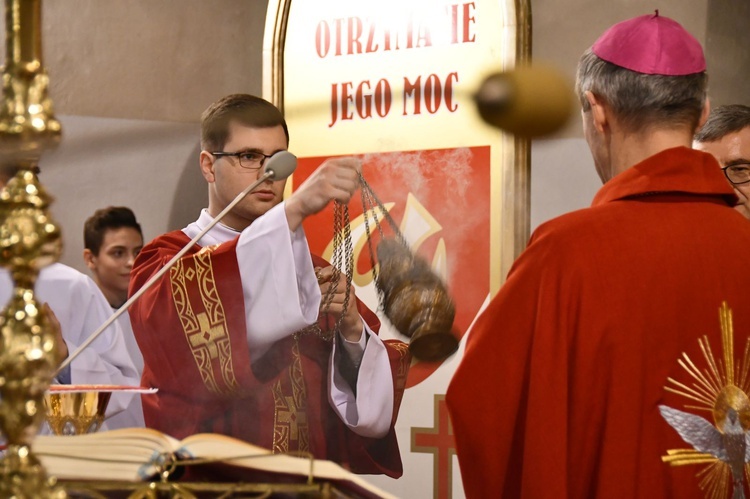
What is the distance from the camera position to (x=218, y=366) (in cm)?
263

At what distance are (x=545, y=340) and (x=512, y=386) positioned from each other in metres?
0.11

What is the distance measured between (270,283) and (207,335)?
0.19 m

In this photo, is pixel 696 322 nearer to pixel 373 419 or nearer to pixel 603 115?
pixel 603 115

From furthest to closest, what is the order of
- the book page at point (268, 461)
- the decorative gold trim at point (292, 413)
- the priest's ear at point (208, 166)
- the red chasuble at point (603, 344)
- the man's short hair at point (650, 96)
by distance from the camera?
the priest's ear at point (208, 166), the decorative gold trim at point (292, 413), the man's short hair at point (650, 96), the red chasuble at point (603, 344), the book page at point (268, 461)

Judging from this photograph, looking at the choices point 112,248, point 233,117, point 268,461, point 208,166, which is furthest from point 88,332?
point 268,461

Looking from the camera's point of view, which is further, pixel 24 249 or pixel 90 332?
pixel 90 332

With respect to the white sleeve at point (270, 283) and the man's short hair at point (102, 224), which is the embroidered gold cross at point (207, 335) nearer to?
the white sleeve at point (270, 283)

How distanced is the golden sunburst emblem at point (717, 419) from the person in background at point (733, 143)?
1.38 meters

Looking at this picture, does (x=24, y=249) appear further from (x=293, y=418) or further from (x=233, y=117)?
(x=233, y=117)

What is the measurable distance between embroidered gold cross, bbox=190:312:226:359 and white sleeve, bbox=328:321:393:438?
0.36 metres

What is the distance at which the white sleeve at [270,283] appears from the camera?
2.66m

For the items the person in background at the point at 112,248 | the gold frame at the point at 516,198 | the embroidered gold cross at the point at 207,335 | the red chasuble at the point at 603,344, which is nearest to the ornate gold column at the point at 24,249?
the red chasuble at the point at 603,344

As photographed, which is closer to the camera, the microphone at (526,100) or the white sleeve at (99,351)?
the white sleeve at (99,351)

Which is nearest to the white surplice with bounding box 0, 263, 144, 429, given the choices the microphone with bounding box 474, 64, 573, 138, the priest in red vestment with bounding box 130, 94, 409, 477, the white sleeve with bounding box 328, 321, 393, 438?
the priest in red vestment with bounding box 130, 94, 409, 477
